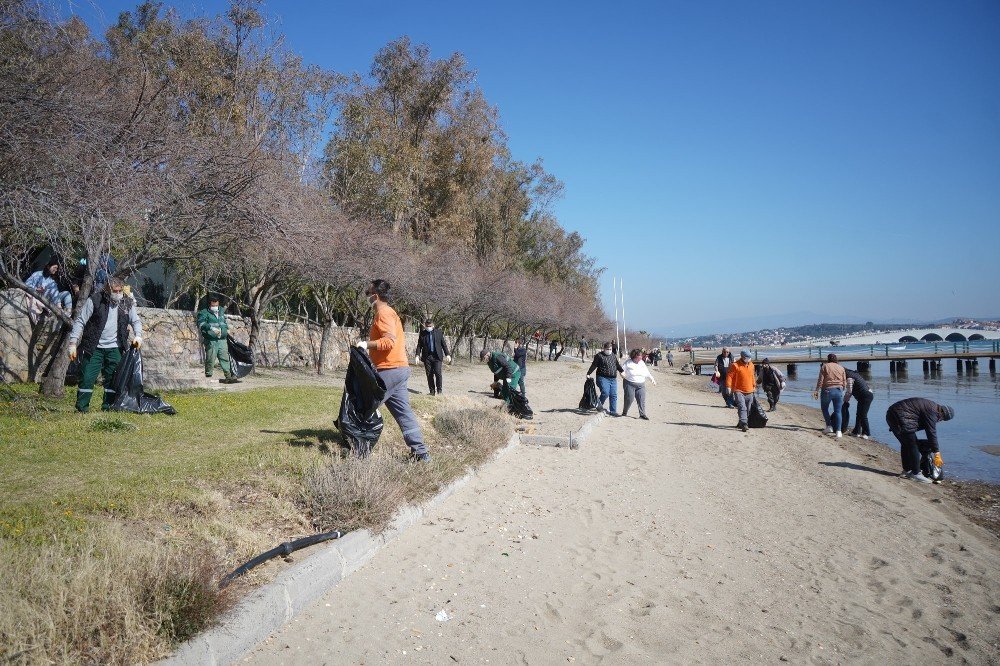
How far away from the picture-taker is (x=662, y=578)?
209 inches

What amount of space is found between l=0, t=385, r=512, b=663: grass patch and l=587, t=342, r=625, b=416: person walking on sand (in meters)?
6.15

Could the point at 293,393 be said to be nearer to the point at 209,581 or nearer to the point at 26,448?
the point at 26,448

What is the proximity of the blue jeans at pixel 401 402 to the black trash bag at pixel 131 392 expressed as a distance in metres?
3.64

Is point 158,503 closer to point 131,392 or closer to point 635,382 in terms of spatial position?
point 131,392

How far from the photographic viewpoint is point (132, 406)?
812 centimetres

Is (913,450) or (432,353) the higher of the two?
(432,353)

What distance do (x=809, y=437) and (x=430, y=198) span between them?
21297 millimetres

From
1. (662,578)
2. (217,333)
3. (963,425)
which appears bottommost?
(963,425)

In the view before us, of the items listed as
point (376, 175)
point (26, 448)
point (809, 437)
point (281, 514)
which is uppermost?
point (376, 175)

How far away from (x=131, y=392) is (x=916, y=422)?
1171 centimetres

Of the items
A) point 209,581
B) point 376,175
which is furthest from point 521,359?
point 209,581

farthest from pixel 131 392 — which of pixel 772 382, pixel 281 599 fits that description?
pixel 772 382

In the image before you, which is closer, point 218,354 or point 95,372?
point 95,372

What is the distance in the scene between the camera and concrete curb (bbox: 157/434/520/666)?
3.32 m
